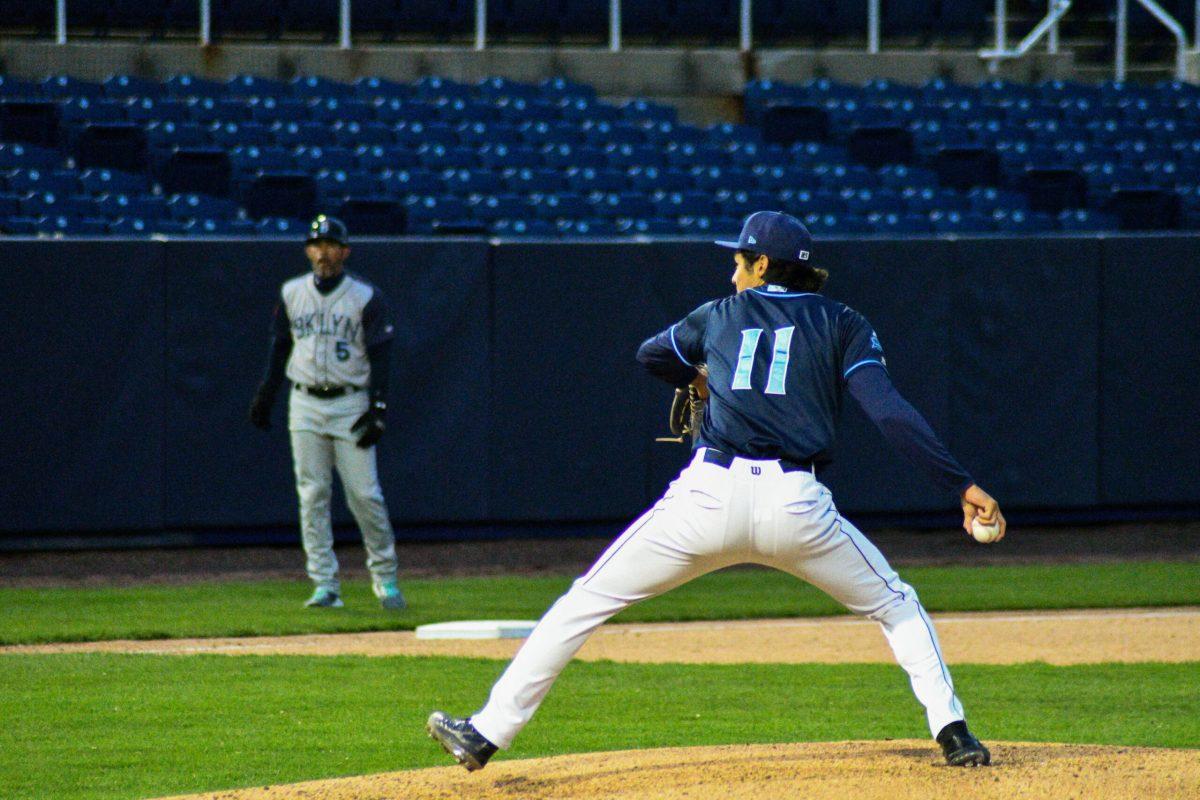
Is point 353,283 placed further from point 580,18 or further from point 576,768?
point 580,18

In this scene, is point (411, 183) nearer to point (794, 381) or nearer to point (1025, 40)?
point (1025, 40)

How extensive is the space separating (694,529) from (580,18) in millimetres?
15727

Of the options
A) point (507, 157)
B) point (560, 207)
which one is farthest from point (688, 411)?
point (507, 157)

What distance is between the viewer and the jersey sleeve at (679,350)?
5086mm

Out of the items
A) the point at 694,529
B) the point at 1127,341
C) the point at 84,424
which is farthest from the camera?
the point at 1127,341

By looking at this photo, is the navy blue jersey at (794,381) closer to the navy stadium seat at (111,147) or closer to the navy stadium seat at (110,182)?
the navy stadium seat at (110,182)

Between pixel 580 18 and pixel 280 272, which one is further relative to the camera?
pixel 580 18

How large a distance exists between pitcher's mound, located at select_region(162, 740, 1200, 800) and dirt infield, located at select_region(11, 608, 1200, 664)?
10.9ft

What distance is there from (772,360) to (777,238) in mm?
404

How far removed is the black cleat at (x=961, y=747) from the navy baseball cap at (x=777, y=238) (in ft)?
4.96

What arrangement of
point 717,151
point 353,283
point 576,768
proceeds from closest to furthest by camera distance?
point 576,768, point 353,283, point 717,151

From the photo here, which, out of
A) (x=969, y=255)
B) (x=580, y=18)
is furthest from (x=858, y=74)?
(x=969, y=255)

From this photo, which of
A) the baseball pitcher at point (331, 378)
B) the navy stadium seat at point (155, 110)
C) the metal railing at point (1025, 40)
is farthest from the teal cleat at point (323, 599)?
the metal railing at point (1025, 40)

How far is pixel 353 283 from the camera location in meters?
9.55
